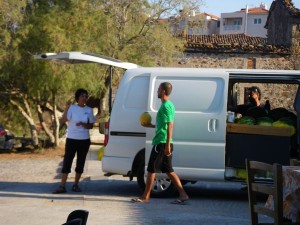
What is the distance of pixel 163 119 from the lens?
10688 mm

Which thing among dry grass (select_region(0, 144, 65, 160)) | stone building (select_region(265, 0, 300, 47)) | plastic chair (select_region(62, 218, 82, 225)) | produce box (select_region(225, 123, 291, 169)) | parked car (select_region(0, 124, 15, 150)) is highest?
stone building (select_region(265, 0, 300, 47))

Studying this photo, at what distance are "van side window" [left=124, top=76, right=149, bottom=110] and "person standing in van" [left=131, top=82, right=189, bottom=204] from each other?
819 millimetres

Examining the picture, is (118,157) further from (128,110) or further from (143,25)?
(143,25)

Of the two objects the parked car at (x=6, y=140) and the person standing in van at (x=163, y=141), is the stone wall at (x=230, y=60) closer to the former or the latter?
the parked car at (x=6, y=140)

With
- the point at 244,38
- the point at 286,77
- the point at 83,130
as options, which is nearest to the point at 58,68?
the point at 83,130

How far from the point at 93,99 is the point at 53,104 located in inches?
101

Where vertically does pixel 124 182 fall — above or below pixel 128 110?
below

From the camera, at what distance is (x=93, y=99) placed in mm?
25828

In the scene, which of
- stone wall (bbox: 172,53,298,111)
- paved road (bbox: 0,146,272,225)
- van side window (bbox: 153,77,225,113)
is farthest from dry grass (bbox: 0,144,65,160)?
stone wall (bbox: 172,53,298,111)

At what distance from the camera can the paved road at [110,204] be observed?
377 inches

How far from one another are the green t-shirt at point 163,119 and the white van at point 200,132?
0.60 meters

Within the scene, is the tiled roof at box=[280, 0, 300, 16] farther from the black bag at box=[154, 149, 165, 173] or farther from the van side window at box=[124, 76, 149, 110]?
the black bag at box=[154, 149, 165, 173]

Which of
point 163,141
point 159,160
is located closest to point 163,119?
point 163,141

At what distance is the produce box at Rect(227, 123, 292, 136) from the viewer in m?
11.1
